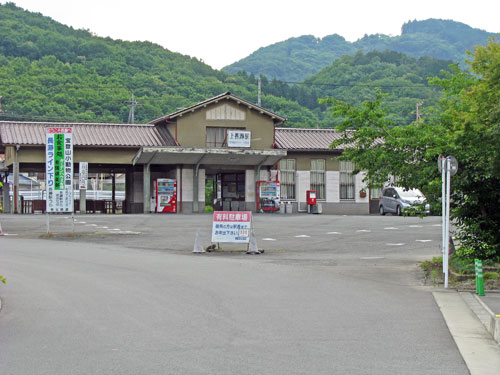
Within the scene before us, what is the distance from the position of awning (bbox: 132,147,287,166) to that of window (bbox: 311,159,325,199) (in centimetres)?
348

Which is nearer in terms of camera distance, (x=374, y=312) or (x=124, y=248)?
(x=374, y=312)

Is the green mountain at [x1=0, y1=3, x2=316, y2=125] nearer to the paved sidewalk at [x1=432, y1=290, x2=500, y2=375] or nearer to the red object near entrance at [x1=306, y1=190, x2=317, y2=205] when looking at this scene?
the red object near entrance at [x1=306, y1=190, x2=317, y2=205]

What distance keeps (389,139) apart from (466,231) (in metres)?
2.61

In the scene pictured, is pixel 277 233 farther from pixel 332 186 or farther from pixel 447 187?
pixel 332 186

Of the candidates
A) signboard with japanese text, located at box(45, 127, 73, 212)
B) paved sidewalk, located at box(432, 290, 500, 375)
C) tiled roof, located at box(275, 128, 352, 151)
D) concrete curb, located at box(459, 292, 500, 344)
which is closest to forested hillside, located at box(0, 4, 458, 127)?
tiled roof, located at box(275, 128, 352, 151)

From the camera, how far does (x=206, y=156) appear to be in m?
36.6

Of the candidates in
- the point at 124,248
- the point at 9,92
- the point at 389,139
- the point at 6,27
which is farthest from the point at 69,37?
the point at 389,139

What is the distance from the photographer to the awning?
3491 centimetres

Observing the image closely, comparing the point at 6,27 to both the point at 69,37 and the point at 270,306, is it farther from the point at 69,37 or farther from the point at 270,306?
the point at 270,306

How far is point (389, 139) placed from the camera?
1459 centimetres

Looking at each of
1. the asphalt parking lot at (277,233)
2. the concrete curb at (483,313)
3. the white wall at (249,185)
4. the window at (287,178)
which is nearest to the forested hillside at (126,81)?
the window at (287,178)

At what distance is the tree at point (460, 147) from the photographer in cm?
1237

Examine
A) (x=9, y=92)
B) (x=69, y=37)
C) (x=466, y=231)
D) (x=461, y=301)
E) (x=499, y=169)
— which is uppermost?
(x=69, y=37)

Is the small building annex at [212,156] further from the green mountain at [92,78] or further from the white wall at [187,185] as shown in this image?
the green mountain at [92,78]
